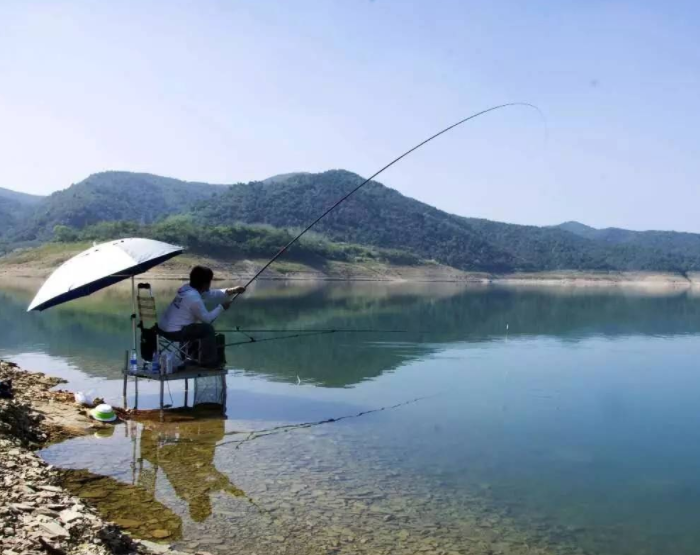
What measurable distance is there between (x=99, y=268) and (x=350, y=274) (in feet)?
284

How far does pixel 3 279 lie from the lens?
68.1 meters

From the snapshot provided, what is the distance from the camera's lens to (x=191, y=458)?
28.2ft

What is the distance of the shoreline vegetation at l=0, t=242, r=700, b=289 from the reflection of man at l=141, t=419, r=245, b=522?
2344 inches

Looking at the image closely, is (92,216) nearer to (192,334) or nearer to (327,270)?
(327,270)

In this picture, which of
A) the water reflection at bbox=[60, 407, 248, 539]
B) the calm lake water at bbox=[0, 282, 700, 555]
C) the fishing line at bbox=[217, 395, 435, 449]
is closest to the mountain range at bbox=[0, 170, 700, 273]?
the calm lake water at bbox=[0, 282, 700, 555]

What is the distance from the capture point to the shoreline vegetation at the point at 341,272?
2889 inches

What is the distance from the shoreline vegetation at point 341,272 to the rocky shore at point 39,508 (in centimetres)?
6050

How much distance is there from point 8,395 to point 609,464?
816 centimetres

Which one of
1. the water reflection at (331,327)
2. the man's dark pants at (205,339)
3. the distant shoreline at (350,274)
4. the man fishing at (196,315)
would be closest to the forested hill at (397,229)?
the distant shoreline at (350,274)

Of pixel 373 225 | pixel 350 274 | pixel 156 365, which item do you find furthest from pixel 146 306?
pixel 373 225

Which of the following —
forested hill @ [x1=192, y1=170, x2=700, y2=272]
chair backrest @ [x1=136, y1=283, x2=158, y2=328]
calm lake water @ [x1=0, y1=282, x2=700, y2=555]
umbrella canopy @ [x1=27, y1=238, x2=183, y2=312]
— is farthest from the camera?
forested hill @ [x1=192, y1=170, x2=700, y2=272]

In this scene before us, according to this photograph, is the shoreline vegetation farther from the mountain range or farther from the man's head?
the man's head

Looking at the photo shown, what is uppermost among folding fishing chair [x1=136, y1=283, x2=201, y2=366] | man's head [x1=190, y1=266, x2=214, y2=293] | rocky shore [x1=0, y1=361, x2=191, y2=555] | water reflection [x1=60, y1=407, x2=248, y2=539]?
man's head [x1=190, y1=266, x2=214, y2=293]

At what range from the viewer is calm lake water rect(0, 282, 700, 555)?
6789 millimetres
